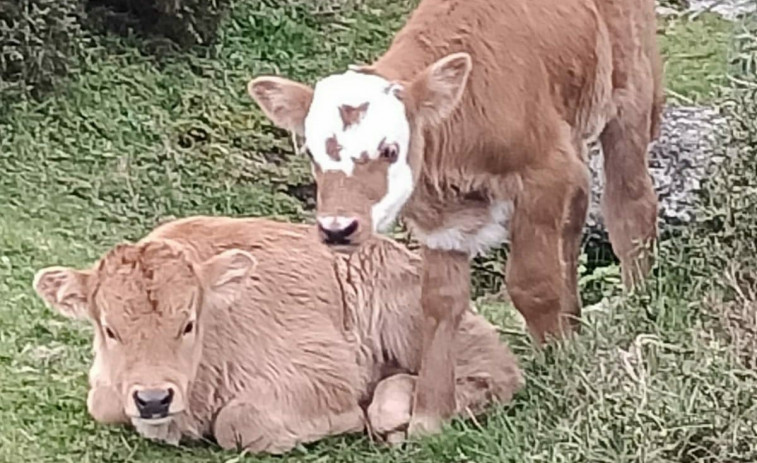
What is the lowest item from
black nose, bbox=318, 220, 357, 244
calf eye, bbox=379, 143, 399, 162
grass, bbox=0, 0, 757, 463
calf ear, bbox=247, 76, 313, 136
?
grass, bbox=0, 0, 757, 463

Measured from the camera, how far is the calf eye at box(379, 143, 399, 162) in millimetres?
6660

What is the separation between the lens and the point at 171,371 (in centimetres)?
682

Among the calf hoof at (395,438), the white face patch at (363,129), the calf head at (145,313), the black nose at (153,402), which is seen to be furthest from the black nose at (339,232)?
the calf hoof at (395,438)

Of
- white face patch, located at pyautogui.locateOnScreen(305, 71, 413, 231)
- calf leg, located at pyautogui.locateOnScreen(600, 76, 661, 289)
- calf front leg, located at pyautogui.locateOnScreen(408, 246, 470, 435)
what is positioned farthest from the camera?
calf leg, located at pyautogui.locateOnScreen(600, 76, 661, 289)

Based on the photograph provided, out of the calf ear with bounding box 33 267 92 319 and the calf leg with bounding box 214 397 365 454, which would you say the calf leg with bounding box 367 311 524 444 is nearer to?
the calf leg with bounding box 214 397 365 454

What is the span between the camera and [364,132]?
664cm

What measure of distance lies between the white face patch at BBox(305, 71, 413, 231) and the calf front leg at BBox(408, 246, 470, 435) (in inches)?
24.2

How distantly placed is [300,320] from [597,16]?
1.76 metres

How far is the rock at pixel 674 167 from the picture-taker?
31.5 feet

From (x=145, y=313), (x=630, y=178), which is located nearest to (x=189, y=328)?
(x=145, y=313)

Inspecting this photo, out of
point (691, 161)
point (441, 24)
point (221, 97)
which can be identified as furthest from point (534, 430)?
point (221, 97)

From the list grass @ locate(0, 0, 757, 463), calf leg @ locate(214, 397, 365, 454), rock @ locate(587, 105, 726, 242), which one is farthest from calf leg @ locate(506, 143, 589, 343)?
rock @ locate(587, 105, 726, 242)

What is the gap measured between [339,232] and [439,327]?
3.24 feet

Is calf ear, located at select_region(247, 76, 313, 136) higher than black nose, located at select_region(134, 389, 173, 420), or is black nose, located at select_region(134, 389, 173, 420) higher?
calf ear, located at select_region(247, 76, 313, 136)
